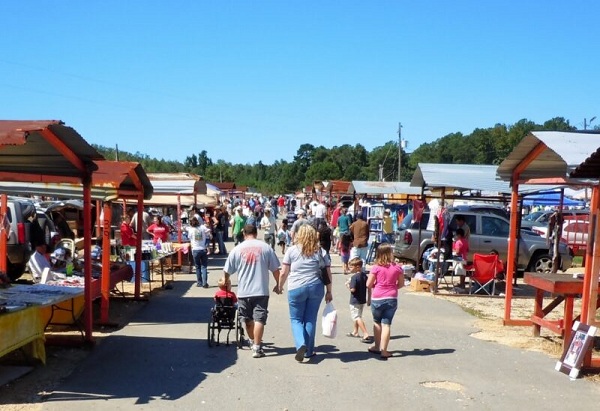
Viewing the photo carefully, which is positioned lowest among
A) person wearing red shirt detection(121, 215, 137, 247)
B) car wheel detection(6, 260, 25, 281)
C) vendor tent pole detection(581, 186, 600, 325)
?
car wheel detection(6, 260, 25, 281)

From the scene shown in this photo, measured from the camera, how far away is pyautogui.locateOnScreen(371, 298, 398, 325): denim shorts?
841 cm

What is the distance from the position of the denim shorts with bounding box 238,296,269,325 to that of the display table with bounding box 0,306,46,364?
2446 mm

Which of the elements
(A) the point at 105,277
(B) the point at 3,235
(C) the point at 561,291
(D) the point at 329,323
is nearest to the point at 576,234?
(C) the point at 561,291

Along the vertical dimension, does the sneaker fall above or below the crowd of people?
below

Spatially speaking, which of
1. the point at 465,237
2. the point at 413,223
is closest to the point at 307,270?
the point at 465,237

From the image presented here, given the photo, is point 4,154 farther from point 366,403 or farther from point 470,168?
point 470,168

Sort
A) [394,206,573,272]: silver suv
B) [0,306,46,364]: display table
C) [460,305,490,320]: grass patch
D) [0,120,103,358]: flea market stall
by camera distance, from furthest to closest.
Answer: [394,206,573,272]: silver suv, [460,305,490,320]: grass patch, [0,306,46,364]: display table, [0,120,103,358]: flea market stall

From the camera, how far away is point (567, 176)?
9219 millimetres

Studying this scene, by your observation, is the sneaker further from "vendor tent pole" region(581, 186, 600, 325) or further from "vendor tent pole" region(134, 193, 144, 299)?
"vendor tent pole" region(134, 193, 144, 299)

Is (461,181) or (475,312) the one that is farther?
(461,181)

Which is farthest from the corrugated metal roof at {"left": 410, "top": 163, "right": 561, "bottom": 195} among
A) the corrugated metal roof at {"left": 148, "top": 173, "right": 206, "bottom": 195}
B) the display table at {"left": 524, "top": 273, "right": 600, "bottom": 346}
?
the corrugated metal roof at {"left": 148, "top": 173, "right": 206, "bottom": 195}

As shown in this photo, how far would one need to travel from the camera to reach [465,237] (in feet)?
51.4

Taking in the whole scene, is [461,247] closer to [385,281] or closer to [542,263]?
[542,263]

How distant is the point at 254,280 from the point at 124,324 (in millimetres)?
3313
